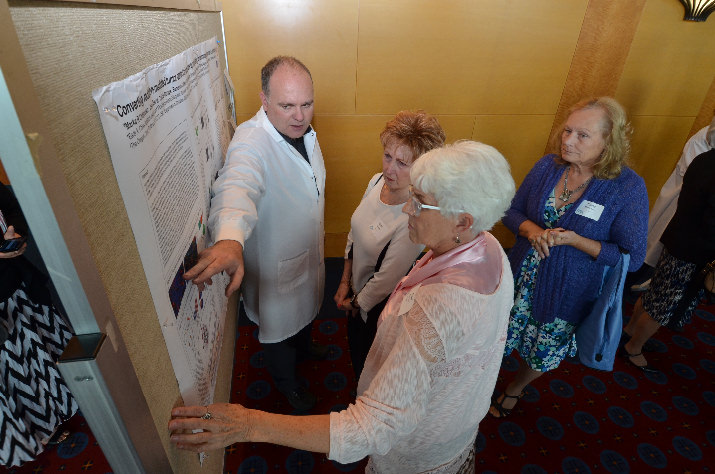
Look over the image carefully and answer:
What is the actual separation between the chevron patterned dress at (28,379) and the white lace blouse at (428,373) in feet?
5.86

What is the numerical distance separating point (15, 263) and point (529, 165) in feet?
13.1

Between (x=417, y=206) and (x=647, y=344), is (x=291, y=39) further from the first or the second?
(x=647, y=344)

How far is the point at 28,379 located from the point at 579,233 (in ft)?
9.42

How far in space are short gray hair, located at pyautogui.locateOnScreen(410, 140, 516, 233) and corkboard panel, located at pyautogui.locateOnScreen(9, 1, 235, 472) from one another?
80cm

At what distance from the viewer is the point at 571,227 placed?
184cm

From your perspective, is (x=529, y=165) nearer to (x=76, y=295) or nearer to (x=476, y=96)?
(x=476, y=96)

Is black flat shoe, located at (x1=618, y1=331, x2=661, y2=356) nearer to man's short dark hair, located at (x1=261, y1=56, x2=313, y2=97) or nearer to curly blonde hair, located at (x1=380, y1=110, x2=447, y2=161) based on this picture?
curly blonde hair, located at (x1=380, y1=110, x2=447, y2=161)

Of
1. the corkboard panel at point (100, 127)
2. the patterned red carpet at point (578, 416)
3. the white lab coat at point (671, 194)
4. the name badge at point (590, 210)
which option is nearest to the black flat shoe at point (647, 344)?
the patterned red carpet at point (578, 416)

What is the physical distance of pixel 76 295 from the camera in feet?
1.68

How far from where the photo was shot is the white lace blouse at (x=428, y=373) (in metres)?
0.90

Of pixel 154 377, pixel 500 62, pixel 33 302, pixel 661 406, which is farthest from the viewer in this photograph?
pixel 500 62

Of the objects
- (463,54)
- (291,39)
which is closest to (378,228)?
(291,39)

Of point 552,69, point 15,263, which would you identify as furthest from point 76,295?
point 552,69

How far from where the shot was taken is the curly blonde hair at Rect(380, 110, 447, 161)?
5.43 feet
